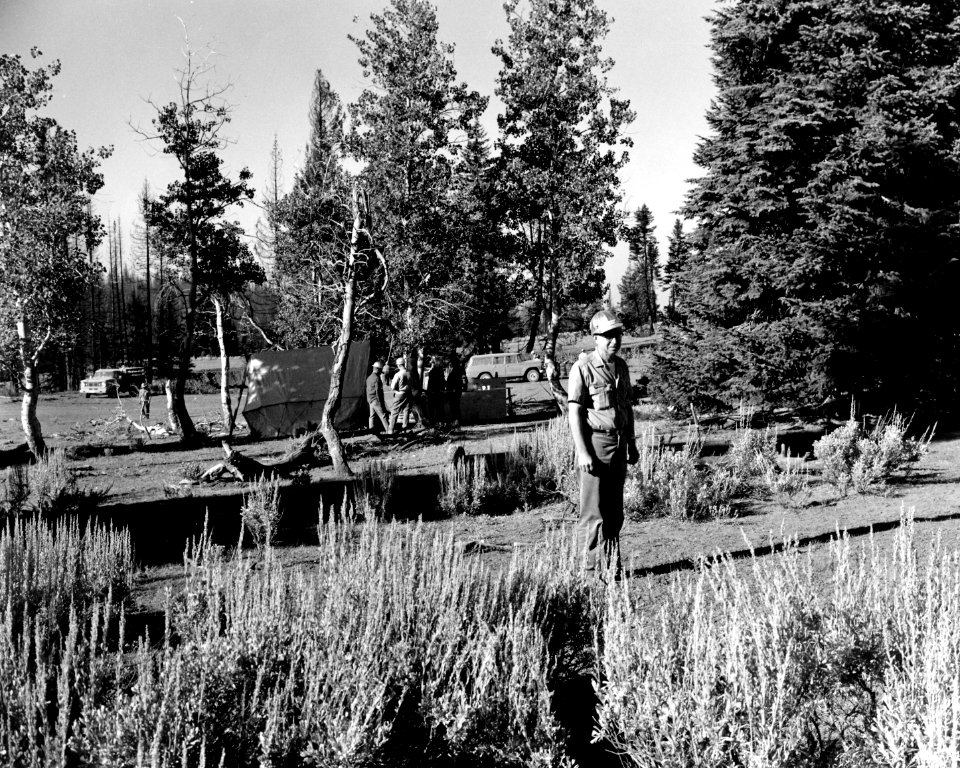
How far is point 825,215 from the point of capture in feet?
40.8

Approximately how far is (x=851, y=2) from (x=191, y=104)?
12.6 meters

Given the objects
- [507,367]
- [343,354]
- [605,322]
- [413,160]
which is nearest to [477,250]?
[413,160]

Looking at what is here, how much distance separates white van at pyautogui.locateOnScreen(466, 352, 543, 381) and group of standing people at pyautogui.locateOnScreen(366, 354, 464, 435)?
21.8 meters

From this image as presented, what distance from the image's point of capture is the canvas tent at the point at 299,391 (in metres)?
17.8

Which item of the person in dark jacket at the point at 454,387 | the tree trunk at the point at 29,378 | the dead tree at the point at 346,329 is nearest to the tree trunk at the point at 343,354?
the dead tree at the point at 346,329

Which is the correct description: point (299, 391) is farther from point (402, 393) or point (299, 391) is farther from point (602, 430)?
point (602, 430)

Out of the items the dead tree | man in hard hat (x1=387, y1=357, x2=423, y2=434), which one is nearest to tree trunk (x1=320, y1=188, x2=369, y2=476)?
the dead tree

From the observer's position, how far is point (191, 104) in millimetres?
16438

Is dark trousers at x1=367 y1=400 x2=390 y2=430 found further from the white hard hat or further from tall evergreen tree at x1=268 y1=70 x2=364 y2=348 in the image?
the white hard hat

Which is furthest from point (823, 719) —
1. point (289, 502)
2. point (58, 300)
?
point (58, 300)

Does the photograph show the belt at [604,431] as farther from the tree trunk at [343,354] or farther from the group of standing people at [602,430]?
the tree trunk at [343,354]

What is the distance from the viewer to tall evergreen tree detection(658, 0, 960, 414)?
12.4 metres

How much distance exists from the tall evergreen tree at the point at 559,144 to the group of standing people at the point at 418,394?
256cm

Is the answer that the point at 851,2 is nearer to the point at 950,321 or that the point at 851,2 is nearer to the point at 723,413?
the point at 950,321
